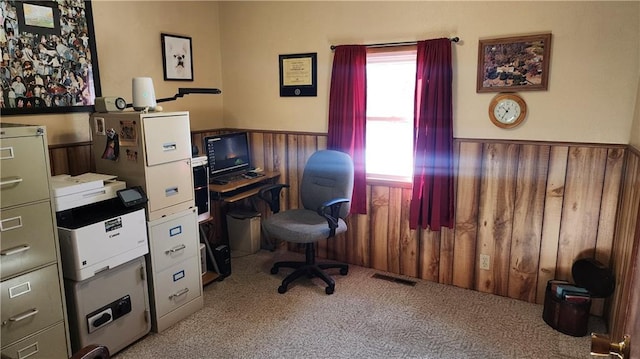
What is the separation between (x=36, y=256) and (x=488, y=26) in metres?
3.05

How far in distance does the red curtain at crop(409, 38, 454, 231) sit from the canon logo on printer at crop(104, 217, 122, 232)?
207 centimetres

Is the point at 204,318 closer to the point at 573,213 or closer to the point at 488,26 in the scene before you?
the point at 573,213

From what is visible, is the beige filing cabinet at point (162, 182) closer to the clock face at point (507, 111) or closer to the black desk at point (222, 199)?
the black desk at point (222, 199)

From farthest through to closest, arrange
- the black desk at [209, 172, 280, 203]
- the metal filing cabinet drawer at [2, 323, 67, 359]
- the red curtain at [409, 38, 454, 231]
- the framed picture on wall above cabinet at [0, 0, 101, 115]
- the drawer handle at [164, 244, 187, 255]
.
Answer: the black desk at [209, 172, 280, 203], the red curtain at [409, 38, 454, 231], the drawer handle at [164, 244, 187, 255], the framed picture on wall above cabinet at [0, 0, 101, 115], the metal filing cabinet drawer at [2, 323, 67, 359]

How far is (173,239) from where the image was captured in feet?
8.89

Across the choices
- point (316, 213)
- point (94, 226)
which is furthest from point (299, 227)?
point (94, 226)

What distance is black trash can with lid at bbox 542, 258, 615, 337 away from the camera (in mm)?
2555

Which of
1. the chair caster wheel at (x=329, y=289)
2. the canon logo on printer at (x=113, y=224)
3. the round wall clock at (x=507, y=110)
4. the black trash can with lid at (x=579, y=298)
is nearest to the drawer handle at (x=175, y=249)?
the canon logo on printer at (x=113, y=224)

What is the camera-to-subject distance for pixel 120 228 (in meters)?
2.35

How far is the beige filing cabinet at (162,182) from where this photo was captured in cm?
249

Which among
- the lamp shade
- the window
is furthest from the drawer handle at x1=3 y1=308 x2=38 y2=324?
the window

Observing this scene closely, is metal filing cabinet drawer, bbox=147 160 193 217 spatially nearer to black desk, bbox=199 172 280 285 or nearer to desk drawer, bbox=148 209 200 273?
desk drawer, bbox=148 209 200 273

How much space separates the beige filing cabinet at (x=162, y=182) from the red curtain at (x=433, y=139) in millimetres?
1676

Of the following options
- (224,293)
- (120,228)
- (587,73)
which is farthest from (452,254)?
(120,228)
